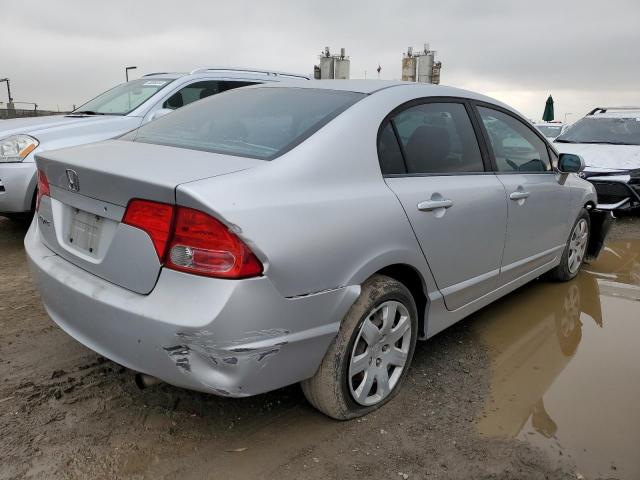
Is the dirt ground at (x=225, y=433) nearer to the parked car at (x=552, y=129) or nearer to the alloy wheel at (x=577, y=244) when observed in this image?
the alloy wheel at (x=577, y=244)

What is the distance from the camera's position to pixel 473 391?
9.49 feet

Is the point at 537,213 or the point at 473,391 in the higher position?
the point at 537,213

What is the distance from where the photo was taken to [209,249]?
1917 millimetres

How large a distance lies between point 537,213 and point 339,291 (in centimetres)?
217

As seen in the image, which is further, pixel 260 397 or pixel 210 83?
pixel 210 83

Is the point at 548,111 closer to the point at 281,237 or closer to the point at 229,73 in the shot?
the point at 229,73

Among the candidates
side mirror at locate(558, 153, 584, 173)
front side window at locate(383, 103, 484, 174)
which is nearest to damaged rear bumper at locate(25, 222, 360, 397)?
front side window at locate(383, 103, 484, 174)

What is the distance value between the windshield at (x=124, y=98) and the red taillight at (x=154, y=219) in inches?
174

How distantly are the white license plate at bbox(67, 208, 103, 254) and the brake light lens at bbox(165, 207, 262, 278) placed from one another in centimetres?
50

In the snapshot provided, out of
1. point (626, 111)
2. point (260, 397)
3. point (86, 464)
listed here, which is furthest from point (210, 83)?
point (626, 111)

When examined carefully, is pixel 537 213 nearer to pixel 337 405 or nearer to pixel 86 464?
pixel 337 405

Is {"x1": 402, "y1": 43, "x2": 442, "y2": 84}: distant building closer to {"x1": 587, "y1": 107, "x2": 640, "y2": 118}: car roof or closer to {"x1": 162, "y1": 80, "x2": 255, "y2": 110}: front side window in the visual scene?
{"x1": 587, "y1": 107, "x2": 640, "y2": 118}: car roof

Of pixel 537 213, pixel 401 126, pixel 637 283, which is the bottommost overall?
pixel 637 283

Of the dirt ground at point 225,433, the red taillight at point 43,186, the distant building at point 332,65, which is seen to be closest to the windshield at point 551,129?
the distant building at point 332,65
